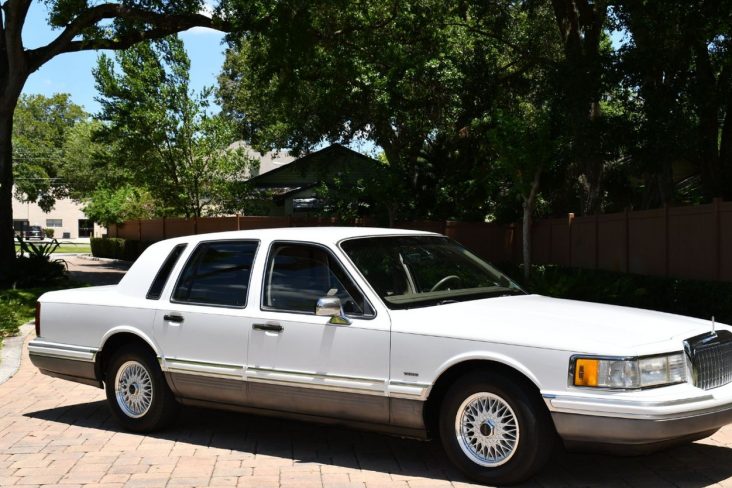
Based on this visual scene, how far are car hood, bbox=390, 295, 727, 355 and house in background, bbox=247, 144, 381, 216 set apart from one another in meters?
24.6

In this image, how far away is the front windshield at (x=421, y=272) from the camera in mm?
6211

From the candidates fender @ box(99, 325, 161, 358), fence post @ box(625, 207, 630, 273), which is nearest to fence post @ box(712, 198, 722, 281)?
fence post @ box(625, 207, 630, 273)

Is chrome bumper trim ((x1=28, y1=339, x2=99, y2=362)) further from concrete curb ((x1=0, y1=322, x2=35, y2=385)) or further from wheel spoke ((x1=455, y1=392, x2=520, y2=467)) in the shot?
wheel spoke ((x1=455, y1=392, x2=520, y2=467))

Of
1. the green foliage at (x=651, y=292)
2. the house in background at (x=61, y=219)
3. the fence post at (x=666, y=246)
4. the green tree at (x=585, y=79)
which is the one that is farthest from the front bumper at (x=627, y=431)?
the house in background at (x=61, y=219)

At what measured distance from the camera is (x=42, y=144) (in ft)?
295

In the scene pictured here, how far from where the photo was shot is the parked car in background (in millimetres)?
91188

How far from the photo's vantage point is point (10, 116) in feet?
71.6

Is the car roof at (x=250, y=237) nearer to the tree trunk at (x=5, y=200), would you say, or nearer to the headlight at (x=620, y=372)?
the headlight at (x=620, y=372)

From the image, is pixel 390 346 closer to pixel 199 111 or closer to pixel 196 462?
pixel 196 462

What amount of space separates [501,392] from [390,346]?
85 centimetres

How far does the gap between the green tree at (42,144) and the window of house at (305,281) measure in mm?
71327

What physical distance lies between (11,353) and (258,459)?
6.77 m

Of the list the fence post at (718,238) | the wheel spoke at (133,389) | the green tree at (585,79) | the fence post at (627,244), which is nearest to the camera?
the wheel spoke at (133,389)

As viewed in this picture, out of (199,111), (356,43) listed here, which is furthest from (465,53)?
(199,111)
